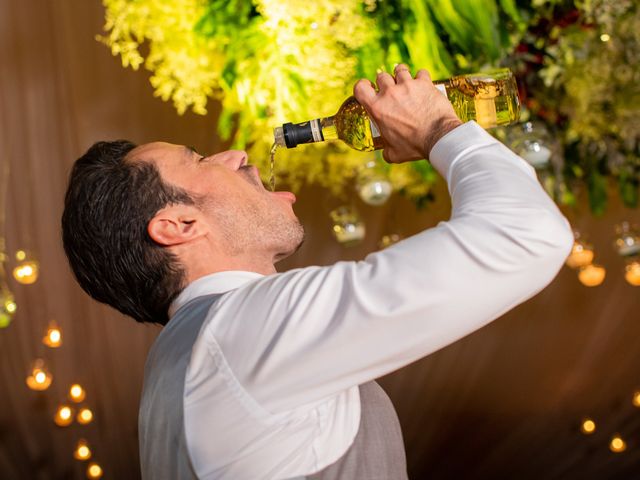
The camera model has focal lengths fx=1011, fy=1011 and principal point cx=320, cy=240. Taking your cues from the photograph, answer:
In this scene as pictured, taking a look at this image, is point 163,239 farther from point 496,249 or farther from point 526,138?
point 526,138

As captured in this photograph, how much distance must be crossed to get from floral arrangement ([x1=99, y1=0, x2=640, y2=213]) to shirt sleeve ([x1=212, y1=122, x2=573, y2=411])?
91 cm

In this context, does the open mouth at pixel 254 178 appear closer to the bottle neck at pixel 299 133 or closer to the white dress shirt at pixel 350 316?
A: the bottle neck at pixel 299 133

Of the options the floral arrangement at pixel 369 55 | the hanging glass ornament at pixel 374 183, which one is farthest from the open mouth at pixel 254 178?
the hanging glass ornament at pixel 374 183

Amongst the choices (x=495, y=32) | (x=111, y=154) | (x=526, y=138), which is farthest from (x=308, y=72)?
(x=111, y=154)

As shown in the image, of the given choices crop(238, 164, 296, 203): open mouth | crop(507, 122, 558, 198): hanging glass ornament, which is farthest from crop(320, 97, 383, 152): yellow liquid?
crop(507, 122, 558, 198): hanging glass ornament

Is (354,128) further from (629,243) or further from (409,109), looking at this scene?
(629,243)

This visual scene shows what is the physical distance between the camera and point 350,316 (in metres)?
0.88

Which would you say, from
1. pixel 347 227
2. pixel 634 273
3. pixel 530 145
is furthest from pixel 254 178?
pixel 634 273

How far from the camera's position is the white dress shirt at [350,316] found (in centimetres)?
87

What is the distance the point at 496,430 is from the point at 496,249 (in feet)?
10.2

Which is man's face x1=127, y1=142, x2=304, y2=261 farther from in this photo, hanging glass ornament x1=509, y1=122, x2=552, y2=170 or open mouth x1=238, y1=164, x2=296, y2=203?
hanging glass ornament x1=509, y1=122, x2=552, y2=170

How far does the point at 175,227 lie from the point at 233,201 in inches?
2.9

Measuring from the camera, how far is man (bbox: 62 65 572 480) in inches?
34.5

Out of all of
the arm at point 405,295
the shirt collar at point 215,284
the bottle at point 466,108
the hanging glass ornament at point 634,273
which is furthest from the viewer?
the hanging glass ornament at point 634,273
